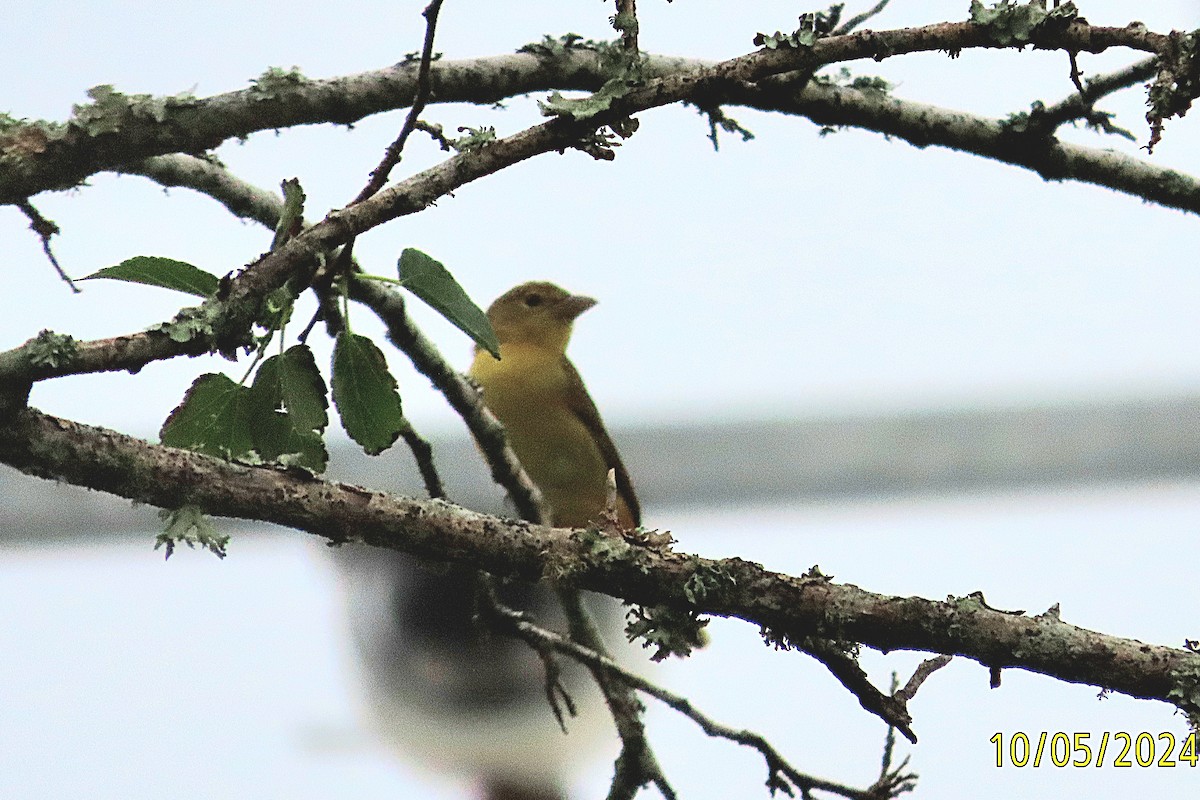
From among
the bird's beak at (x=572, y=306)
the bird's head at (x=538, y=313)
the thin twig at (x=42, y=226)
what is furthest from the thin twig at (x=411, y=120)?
the bird's beak at (x=572, y=306)

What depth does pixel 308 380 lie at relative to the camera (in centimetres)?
157

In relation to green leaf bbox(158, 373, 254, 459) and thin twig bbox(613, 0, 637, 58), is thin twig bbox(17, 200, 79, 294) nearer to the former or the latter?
green leaf bbox(158, 373, 254, 459)

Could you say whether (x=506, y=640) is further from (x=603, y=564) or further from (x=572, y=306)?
(x=603, y=564)

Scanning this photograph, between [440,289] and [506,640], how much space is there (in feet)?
8.90

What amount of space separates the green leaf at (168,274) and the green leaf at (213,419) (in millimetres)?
111

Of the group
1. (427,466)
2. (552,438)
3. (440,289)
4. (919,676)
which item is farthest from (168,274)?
(552,438)

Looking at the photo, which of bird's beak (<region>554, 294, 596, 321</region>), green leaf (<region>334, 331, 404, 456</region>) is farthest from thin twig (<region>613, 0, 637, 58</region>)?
bird's beak (<region>554, 294, 596, 321</region>)

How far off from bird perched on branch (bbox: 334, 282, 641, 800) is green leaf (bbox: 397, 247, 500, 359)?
2.29 metres

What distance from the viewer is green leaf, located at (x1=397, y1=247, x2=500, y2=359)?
1.59m

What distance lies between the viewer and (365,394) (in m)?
1.61

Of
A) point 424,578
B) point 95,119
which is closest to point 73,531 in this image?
point 424,578

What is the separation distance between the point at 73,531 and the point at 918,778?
5.31m

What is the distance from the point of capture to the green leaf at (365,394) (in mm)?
1603

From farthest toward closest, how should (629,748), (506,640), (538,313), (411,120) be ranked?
1. (538,313)
2. (506,640)
3. (629,748)
4. (411,120)
